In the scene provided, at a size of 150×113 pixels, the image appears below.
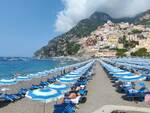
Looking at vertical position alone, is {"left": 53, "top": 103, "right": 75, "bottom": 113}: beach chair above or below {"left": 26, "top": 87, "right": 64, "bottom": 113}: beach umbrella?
below

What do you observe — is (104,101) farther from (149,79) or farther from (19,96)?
(149,79)

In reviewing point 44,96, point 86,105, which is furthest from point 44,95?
point 86,105

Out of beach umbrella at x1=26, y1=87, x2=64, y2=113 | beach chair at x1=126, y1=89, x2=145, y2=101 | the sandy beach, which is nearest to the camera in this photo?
beach umbrella at x1=26, y1=87, x2=64, y2=113

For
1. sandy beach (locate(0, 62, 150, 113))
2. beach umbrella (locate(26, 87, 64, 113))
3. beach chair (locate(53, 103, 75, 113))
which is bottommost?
sandy beach (locate(0, 62, 150, 113))

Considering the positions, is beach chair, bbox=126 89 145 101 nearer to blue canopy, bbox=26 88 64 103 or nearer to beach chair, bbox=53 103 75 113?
beach chair, bbox=53 103 75 113

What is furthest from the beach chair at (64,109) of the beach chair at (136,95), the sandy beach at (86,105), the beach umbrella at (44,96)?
the beach chair at (136,95)

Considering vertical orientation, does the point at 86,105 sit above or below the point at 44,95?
below

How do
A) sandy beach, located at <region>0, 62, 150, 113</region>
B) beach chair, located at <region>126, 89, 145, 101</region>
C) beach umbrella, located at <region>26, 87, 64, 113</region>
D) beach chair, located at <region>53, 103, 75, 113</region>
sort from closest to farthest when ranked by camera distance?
beach umbrella, located at <region>26, 87, 64, 113</region>, beach chair, located at <region>53, 103, 75, 113</region>, sandy beach, located at <region>0, 62, 150, 113</region>, beach chair, located at <region>126, 89, 145, 101</region>

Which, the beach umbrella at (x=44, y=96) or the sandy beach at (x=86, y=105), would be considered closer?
the beach umbrella at (x=44, y=96)

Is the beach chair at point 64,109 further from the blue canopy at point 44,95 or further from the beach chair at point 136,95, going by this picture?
the beach chair at point 136,95

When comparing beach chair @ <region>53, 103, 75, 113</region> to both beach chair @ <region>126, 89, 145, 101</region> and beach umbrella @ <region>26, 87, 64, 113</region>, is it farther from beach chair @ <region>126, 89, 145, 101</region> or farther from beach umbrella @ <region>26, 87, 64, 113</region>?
beach chair @ <region>126, 89, 145, 101</region>

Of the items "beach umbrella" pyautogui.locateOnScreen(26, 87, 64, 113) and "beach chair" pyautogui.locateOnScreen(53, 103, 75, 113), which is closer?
"beach umbrella" pyautogui.locateOnScreen(26, 87, 64, 113)

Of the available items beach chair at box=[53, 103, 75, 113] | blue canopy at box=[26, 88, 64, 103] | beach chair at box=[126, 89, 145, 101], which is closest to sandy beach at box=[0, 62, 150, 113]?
beach chair at box=[126, 89, 145, 101]

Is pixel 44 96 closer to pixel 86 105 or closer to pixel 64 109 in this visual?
pixel 64 109
